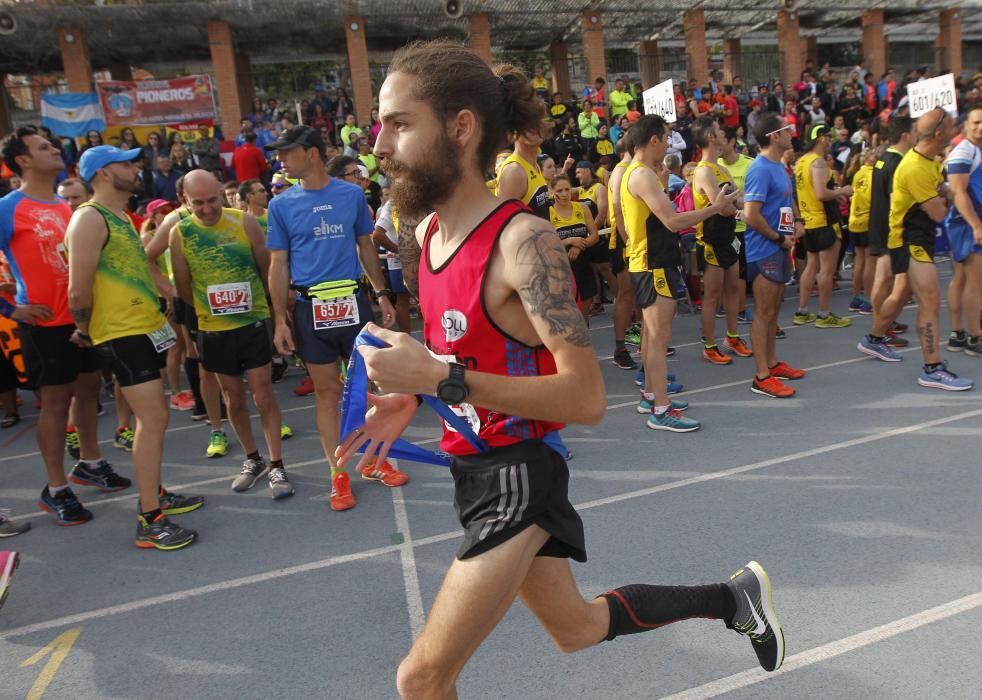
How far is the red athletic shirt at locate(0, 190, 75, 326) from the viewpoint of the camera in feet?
14.0

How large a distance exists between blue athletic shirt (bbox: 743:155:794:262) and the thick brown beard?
14.6 ft

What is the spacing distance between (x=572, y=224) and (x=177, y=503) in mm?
4233

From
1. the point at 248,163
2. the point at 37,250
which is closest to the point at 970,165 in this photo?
the point at 37,250

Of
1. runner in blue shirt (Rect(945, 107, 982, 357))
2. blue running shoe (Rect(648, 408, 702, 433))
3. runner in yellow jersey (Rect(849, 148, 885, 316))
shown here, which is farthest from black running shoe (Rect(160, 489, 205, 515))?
runner in yellow jersey (Rect(849, 148, 885, 316))

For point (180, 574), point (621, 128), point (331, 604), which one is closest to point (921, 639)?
point (331, 604)

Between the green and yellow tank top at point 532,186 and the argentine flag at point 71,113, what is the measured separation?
14.3m

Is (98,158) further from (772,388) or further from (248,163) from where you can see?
(248,163)

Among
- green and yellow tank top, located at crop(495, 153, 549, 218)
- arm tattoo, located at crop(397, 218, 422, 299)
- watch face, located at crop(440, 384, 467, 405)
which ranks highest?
green and yellow tank top, located at crop(495, 153, 549, 218)

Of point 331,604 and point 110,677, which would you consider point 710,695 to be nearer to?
point 331,604

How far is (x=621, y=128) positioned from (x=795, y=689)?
1430 cm

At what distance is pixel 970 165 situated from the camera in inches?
219

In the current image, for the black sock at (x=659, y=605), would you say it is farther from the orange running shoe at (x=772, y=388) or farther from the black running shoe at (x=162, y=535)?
the orange running shoe at (x=772, y=388)

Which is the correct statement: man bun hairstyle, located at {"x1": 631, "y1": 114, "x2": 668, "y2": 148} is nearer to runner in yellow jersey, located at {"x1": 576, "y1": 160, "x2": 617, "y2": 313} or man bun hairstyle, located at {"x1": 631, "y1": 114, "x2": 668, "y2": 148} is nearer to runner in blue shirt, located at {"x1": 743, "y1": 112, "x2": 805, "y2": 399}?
runner in blue shirt, located at {"x1": 743, "y1": 112, "x2": 805, "y2": 399}

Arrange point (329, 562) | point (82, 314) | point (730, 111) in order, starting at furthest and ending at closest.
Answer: point (730, 111) → point (82, 314) → point (329, 562)
